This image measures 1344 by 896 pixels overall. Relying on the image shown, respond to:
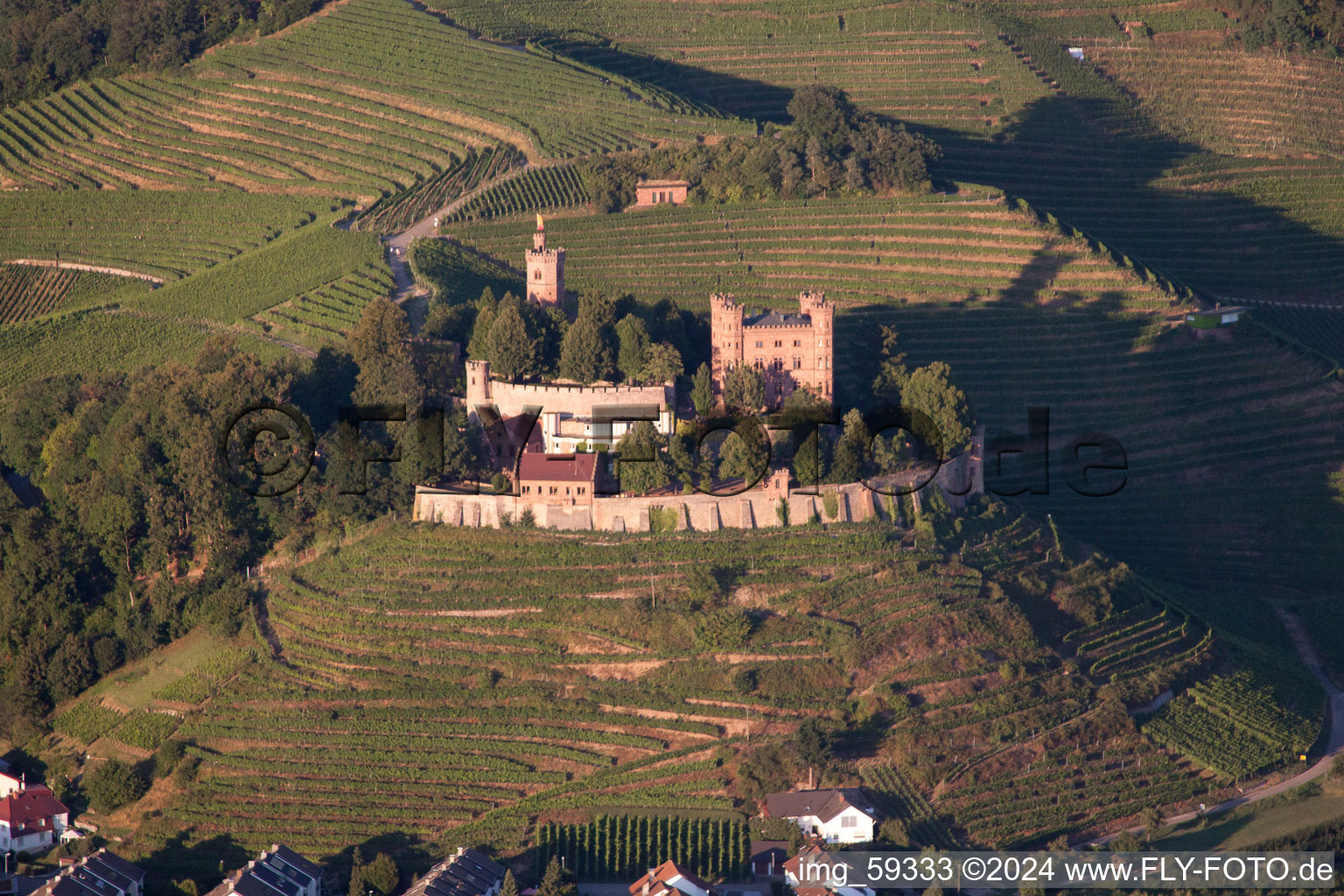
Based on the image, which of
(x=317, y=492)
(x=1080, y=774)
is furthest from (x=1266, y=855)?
(x=317, y=492)

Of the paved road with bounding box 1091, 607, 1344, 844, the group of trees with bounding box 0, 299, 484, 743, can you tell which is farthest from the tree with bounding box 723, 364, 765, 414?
the paved road with bounding box 1091, 607, 1344, 844

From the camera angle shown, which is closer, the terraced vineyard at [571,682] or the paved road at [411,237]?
the terraced vineyard at [571,682]

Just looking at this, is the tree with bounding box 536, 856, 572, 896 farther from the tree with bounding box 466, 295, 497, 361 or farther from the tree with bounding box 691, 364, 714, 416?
the tree with bounding box 466, 295, 497, 361

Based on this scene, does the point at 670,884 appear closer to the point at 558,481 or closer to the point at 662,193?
the point at 558,481

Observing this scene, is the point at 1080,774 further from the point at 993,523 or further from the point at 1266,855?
the point at 993,523

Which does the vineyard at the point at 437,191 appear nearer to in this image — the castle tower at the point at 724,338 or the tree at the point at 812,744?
the castle tower at the point at 724,338

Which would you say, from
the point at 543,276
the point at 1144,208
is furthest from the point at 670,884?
the point at 1144,208

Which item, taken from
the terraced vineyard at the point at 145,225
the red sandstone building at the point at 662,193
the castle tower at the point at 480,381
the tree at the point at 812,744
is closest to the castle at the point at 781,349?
the castle tower at the point at 480,381
